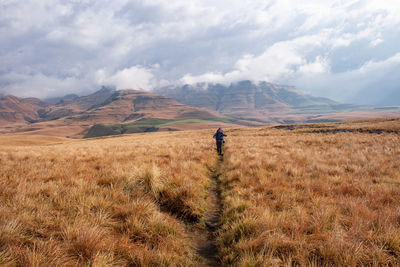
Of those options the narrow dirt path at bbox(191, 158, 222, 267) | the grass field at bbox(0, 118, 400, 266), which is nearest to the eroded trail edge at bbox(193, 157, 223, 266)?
the narrow dirt path at bbox(191, 158, 222, 267)

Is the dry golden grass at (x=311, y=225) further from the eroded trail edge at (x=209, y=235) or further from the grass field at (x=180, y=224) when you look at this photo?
the eroded trail edge at (x=209, y=235)

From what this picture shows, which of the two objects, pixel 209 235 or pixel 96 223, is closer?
pixel 96 223

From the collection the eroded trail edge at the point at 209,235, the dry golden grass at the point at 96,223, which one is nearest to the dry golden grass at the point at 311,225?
the eroded trail edge at the point at 209,235

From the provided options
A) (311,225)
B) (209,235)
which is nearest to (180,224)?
(209,235)

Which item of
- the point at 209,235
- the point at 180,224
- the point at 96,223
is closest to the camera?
the point at 96,223

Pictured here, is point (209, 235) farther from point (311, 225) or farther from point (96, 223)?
point (96, 223)

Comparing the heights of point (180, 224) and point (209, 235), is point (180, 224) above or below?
above

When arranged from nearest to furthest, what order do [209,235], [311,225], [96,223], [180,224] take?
[96,223], [311,225], [209,235], [180,224]

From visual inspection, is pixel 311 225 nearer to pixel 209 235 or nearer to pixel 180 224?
pixel 209 235

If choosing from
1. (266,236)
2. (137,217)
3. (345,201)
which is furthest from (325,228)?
(137,217)

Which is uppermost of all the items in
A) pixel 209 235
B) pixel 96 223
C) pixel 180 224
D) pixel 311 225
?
pixel 96 223

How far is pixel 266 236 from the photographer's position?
342 cm

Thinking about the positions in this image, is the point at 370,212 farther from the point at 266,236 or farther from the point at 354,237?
the point at 266,236

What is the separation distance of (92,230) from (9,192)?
333 centimetres
